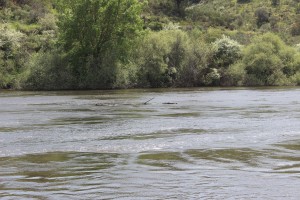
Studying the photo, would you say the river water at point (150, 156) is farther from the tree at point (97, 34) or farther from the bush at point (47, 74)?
the tree at point (97, 34)

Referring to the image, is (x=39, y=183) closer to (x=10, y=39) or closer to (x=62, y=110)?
(x=62, y=110)

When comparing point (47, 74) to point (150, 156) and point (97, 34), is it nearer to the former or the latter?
point (97, 34)

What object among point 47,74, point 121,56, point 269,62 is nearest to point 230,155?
point 47,74

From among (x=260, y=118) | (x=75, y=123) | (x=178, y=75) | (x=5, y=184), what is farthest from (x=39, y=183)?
(x=178, y=75)

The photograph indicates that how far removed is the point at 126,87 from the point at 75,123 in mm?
39845

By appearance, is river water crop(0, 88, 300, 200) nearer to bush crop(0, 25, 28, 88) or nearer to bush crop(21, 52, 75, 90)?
bush crop(21, 52, 75, 90)

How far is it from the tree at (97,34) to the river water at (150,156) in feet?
118

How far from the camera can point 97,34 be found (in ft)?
225

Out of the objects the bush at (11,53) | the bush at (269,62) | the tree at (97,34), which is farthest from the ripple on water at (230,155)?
the bush at (269,62)

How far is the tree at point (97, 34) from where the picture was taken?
66.5m

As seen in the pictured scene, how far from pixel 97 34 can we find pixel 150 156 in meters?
53.4

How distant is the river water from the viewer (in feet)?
39.4

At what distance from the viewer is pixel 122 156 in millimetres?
16688

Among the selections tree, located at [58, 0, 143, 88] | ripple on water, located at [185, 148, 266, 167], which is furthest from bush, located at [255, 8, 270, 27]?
ripple on water, located at [185, 148, 266, 167]
